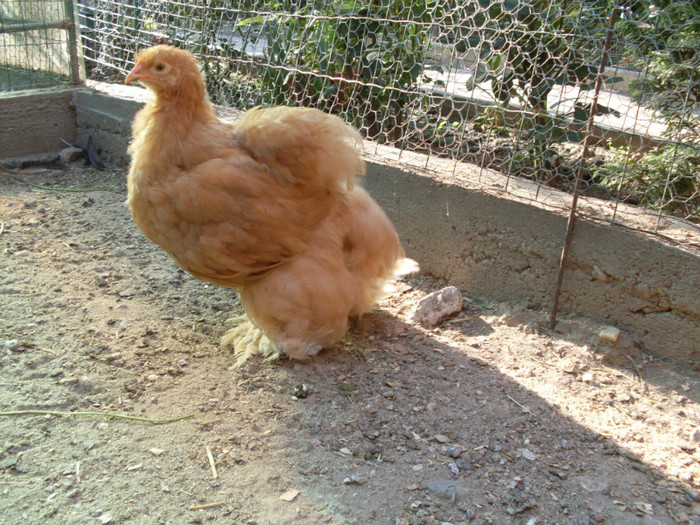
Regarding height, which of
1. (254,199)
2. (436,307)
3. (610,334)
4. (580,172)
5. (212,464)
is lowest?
(212,464)

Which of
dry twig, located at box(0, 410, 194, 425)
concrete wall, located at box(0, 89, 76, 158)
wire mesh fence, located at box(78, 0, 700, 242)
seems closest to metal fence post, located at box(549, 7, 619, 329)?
wire mesh fence, located at box(78, 0, 700, 242)

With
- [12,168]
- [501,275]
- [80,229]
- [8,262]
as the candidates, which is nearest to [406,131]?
[501,275]

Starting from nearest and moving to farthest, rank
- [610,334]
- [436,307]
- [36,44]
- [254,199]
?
1. [254,199]
2. [610,334]
3. [436,307]
4. [36,44]

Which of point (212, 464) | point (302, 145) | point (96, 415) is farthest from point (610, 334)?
point (96, 415)

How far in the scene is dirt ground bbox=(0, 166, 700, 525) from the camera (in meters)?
2.28

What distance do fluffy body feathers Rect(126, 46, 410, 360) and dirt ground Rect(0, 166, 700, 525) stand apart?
32cm

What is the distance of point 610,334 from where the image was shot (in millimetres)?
3207

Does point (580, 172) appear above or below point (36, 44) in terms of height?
below

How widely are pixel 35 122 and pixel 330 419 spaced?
459cm

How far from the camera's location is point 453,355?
3.29m

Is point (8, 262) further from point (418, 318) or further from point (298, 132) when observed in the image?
point (418, 318)

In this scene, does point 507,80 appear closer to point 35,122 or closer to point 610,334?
point 610,334

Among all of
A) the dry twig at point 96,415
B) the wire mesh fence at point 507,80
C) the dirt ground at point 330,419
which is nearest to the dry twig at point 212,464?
the dirt ground at point 330,419

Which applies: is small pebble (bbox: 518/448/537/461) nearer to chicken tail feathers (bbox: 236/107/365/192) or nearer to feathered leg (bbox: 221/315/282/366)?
feathered leg (bbox: 221/315/282/366)
